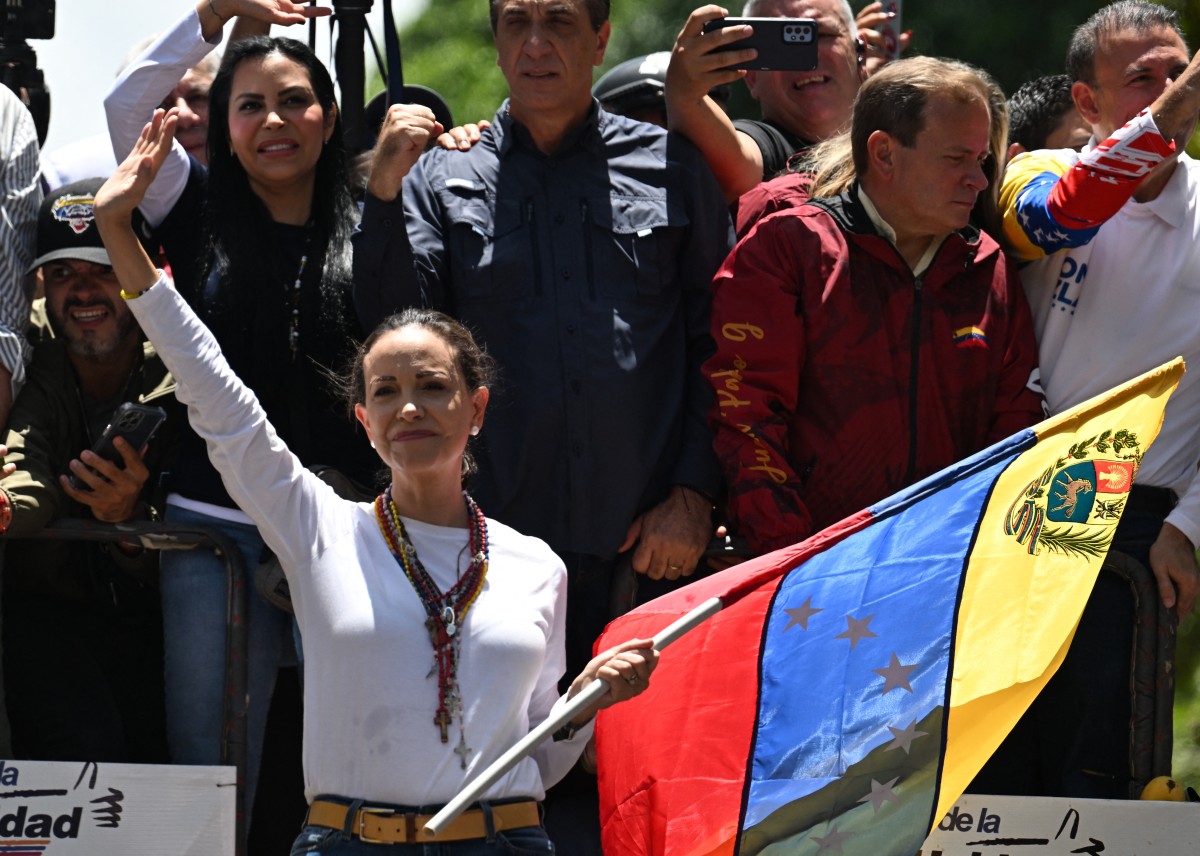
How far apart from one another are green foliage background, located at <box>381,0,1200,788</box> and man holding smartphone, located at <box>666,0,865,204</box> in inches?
125

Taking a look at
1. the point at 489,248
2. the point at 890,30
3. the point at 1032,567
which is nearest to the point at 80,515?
the point at 489,248

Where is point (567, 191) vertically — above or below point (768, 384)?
above

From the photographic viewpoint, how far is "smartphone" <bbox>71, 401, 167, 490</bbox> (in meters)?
5.07

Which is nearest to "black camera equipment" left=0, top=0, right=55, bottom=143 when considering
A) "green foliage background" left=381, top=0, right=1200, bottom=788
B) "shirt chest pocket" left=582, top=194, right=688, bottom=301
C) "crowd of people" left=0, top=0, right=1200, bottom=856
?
"crowd of people" left=0, top=0, right=1200, bottom=856

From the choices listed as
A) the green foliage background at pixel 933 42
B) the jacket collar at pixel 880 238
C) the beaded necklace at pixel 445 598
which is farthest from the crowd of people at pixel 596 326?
the green foliage background at pixel 933 42

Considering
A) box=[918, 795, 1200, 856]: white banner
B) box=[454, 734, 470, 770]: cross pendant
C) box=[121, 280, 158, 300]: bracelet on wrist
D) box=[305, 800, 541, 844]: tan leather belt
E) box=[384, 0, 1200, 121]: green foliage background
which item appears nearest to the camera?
box=[305, 800, 541, 844]: tan leather belt

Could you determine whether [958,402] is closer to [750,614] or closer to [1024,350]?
[1024,350]

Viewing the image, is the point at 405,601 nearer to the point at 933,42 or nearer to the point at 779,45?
the point at 779,45

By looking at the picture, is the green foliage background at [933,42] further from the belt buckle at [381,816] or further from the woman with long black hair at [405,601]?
the belt buckle at [381,816]

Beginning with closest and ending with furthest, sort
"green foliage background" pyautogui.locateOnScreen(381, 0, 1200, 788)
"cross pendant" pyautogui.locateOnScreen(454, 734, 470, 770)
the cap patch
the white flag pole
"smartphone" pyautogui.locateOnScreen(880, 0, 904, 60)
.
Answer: the white flag pole
"cross pendant" pyautogui.locateOnScreen(454, 734, 470, 770)
the cap patch
"smartphone" pyautogui.locateOnScreen(880, 0, 904, 60)
"green foliage background" pyautogui.locateOnScreen(381, 0, 1200, 788)

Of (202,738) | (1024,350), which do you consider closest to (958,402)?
(1024,350)

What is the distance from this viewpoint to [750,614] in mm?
4637

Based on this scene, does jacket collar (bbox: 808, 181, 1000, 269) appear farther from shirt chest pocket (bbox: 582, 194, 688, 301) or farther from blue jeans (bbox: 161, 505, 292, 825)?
blue jeans (bbox: 161, 505, 292, 825)

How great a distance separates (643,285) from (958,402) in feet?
2.92
